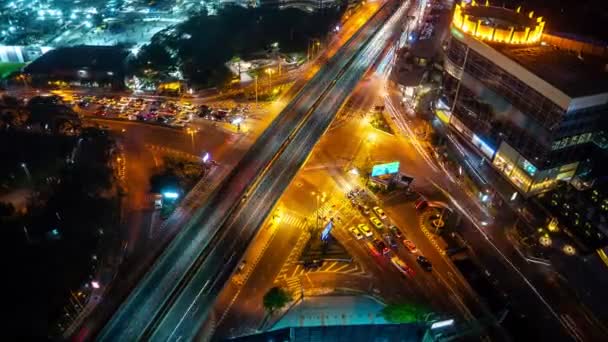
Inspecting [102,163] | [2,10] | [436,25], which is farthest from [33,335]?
[2,10]

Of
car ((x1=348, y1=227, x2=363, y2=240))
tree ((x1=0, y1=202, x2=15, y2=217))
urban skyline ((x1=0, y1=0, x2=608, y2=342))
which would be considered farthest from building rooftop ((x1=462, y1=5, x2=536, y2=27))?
tree ((x1=0, y1=202, x2=15, y2=217))

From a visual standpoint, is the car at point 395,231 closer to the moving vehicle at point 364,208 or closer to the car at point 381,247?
the car at point 381,247

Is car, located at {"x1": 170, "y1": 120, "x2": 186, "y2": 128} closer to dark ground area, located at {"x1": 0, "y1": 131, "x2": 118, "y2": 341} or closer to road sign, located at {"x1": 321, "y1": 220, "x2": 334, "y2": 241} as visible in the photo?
dark ground area, located at {"x1": 0, "y1": 131, "x2": 118, "y2": 341}

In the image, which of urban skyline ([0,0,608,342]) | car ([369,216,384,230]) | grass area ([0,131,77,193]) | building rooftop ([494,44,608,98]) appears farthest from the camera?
grass area ([0,131,77,193])

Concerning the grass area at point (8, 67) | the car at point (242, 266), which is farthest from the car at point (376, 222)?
the grass area at point (8, 67)

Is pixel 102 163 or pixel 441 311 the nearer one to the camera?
pixel 441 311

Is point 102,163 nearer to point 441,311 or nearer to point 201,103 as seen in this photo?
point 201,103

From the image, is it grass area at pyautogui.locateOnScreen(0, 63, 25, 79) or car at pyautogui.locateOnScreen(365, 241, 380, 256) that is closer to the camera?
car at pyautogui.locateOnScreen(365, 241, 380, 256)
